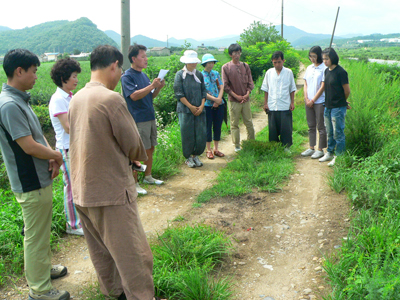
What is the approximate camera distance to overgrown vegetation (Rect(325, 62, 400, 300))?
233 centimetres

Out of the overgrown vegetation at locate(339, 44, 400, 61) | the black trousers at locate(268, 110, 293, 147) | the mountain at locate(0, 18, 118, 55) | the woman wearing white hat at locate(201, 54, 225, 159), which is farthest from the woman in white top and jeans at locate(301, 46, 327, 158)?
the mountain at locate(0, 18, 118, 55)

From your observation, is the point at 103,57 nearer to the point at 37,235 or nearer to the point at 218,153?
the point at 37,235

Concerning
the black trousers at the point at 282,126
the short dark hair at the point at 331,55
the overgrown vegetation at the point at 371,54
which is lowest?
the black trousers at the point at 282,126

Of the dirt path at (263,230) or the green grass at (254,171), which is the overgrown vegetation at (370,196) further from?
the green grass at (254,171)

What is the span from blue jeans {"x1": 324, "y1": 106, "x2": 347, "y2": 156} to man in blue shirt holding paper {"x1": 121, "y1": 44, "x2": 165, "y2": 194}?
2.79 meters

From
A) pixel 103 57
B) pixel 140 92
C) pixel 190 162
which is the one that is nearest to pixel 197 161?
pixel 190 162

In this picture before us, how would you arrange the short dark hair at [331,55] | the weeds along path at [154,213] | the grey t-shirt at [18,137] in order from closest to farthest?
the grey t-shirt at [18,137], the weeds along path at [154,213], the short dark hair at [331,55]

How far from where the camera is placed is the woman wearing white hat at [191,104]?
5371 millimetres

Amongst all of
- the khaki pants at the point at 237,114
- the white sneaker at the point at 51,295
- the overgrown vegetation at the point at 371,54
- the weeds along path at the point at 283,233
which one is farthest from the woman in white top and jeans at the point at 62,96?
the overgrown vegetation at the point at 371,54

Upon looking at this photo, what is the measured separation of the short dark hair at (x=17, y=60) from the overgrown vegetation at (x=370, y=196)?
2.86 metres

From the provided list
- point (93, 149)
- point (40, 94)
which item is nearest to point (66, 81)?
point (93, 149)

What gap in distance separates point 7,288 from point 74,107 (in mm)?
1994

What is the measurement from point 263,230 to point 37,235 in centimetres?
233

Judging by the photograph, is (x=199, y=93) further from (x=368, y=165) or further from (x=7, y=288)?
(x=7, y=288)
